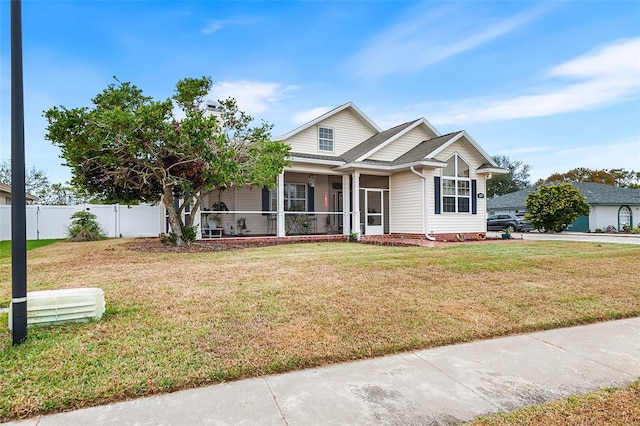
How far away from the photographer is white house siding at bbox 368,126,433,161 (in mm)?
16609

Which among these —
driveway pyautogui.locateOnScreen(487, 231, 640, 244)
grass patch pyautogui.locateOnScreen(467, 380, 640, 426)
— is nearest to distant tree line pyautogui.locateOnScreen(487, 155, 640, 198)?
driveway pyautogui.locateOnScreen(487, 231, 640, 244)

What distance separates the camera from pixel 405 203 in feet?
53.3

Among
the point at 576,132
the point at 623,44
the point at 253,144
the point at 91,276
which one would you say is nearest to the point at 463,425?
the point at 91,276

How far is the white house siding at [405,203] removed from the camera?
15602mm

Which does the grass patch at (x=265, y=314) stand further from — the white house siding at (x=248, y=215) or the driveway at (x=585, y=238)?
the driveway at (x=585, y=238)

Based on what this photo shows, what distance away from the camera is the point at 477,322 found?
468 centimetres

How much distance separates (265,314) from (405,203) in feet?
41.1

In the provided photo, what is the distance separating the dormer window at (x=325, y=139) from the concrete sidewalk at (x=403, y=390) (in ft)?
46.5

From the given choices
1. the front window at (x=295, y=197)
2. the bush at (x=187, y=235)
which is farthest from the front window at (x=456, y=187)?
the bush at (x=187, y=235)

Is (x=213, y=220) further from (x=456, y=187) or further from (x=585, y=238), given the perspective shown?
(x=585, y=238)

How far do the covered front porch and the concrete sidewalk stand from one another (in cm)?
1170

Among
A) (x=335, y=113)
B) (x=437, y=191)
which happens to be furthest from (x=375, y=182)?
(x=335, y=113)

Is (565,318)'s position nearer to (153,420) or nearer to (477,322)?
(477,322)

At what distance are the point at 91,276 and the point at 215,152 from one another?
5.44m
